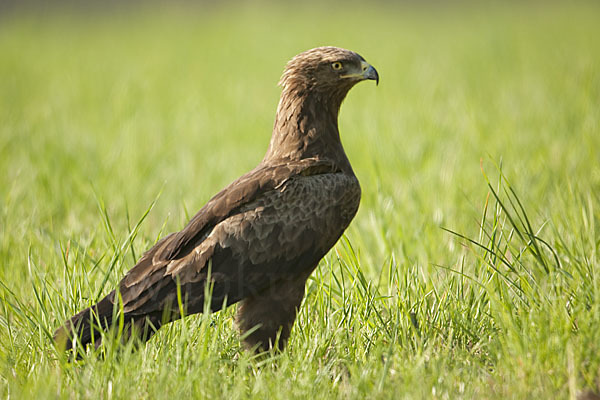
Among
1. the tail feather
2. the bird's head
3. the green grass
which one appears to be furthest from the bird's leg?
the bird's head

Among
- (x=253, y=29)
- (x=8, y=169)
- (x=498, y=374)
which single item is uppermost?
(x=253, y=29)

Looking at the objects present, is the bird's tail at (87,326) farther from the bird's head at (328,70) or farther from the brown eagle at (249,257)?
the bird's head at (328,70)

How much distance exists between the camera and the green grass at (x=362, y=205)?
297 cm

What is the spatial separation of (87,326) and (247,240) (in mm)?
885

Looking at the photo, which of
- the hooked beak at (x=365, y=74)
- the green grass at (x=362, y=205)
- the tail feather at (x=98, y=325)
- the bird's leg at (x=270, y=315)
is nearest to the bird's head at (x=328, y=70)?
the hooked beak at (x=365, y=74)

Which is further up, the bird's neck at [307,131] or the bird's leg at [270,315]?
the bird's neck at [307,131]

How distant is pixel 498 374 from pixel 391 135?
15.7 feet

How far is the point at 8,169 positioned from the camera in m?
7.06

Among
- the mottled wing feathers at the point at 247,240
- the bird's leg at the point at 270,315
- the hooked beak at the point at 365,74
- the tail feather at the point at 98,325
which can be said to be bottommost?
the bird's leg at the point at 270,315

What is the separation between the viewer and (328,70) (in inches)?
147

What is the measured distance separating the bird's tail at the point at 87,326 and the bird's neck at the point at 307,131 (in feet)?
3.95

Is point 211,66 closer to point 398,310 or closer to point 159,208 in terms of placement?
point 159,208

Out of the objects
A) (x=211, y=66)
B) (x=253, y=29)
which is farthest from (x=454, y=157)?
(x=253, y=29)

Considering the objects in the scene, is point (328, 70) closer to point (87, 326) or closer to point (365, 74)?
point (365, 74)
